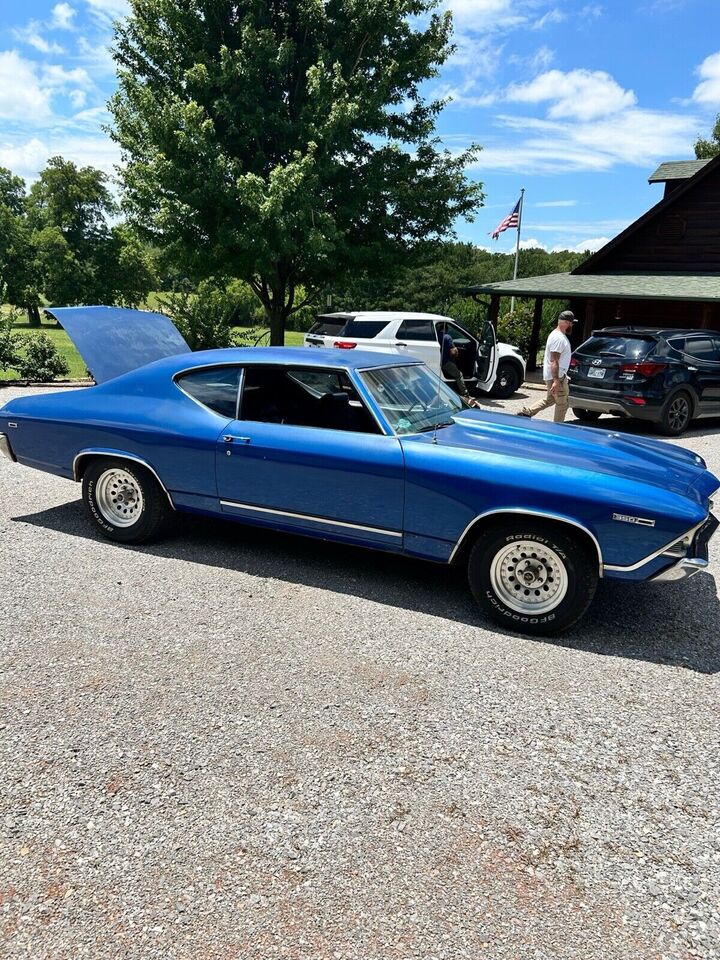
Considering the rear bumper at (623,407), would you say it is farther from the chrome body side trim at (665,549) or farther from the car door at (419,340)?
the chrome body side trim at (665,549)

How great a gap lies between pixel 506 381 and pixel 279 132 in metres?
7.97

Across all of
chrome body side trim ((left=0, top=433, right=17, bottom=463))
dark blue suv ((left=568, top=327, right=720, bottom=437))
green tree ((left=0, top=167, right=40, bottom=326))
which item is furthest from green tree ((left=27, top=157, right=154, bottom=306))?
chrome body side trim ((left=0, top=433, right=17, bottom=463))

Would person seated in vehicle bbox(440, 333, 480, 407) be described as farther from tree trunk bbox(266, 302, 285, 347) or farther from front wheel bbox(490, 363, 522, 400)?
tree trunk bbox(266, 302, 285, 347)

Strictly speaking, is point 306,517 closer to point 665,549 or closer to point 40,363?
point 665,549

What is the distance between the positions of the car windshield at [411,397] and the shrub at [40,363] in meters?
11.7

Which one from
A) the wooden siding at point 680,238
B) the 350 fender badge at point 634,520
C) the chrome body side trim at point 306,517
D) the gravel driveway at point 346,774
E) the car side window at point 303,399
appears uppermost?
the wooden siding at point 680,238

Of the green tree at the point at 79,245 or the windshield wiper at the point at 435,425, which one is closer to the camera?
the windshield wiper at the point at 435,425

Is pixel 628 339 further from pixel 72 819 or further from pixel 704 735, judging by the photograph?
pixel 72 819

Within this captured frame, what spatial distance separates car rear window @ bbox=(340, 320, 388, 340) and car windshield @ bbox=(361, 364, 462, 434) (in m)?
8.57

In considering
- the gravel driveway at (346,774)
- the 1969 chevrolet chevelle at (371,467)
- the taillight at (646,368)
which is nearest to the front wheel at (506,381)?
the taillight at (646,368)

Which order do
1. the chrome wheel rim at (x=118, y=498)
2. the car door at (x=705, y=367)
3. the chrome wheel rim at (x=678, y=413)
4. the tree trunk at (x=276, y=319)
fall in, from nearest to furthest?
the chrome wheel rim at (x=118, y=498) < the chrome wheel rim at (x=678, y=413) < the car door at (x=705, y=367) < the tree trunk at (x=276, y=319)

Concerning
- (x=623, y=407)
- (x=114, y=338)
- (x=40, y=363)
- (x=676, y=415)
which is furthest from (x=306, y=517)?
(x=40, y=363)

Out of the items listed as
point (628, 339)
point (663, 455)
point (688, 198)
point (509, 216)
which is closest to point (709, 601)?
point (663, 455)

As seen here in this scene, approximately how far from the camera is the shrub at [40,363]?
46.3ft
